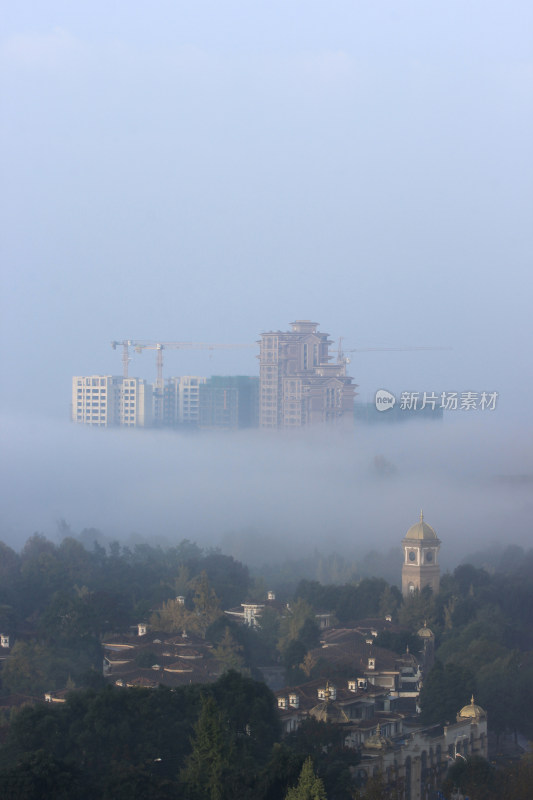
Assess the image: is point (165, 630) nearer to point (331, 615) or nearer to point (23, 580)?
point (331, 615)

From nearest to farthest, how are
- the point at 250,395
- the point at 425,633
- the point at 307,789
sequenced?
the point at 307,789 → the point at 425,633 → the point at 250,395

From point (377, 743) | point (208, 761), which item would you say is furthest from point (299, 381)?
point (208, 761)

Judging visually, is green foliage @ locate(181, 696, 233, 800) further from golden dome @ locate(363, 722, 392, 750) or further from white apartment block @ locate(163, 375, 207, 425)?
white apartment block @ locate(163, 375, 207, 425)

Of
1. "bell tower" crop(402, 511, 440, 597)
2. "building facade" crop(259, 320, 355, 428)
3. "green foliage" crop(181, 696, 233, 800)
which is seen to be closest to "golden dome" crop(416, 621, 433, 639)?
"bell tower" crop(402, 511, 440, 597)

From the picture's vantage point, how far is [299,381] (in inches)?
2363

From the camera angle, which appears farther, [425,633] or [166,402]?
[166,402]

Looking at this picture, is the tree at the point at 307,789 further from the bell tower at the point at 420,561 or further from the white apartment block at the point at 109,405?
the white apartment block at the point at 109,405

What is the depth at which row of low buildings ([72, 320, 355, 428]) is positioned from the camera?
60344mm

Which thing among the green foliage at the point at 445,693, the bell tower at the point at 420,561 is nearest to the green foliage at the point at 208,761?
the green foliage at the point at 445,693

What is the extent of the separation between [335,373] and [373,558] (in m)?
15.9

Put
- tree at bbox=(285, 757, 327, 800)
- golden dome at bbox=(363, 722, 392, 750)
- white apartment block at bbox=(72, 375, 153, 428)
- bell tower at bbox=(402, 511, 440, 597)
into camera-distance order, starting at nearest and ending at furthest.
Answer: tree at bbox=(285, 757, 327, 800)
golden dome at bbox=(363, 722, 392, 750)
bell tower at bbox=(402, 511, 440, 597)
white apartment block at bbox=(72, 375, 153, 428)

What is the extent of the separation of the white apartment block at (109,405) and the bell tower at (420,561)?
30740mm

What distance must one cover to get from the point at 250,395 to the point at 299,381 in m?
3.46

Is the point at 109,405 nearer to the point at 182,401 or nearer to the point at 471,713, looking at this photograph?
the point at 182,401
